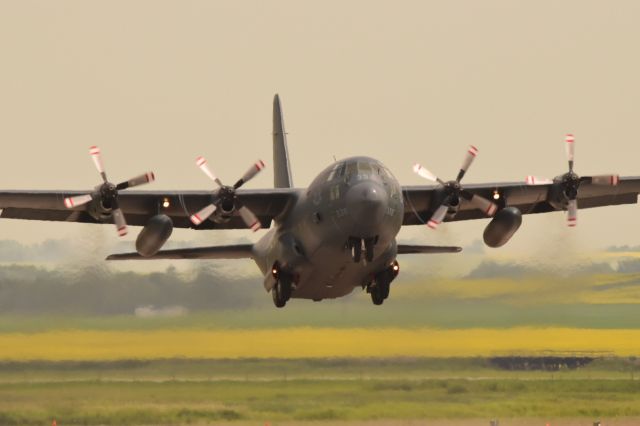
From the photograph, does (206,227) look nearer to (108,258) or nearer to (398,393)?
(108,258)

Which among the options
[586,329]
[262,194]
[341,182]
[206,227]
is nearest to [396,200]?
[341,182]

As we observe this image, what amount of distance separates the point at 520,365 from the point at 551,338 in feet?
4.99

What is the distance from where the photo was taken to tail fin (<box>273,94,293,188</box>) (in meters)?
56.2

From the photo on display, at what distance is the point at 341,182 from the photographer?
145 feet

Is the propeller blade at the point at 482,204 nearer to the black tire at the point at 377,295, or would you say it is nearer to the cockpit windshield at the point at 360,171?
the black tire at the point at 377,295

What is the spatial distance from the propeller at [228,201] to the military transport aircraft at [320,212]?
3 centimetres

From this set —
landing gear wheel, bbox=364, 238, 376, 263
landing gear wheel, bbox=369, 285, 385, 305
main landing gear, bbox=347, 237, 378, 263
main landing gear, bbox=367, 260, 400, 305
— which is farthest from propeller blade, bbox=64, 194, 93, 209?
landing gear wheel, bbox=369, 285, 385, 305

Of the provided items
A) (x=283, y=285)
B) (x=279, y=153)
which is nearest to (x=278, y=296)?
(x=283, y=285)

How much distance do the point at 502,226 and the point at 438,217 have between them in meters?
2.16

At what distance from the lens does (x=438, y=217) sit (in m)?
48.2

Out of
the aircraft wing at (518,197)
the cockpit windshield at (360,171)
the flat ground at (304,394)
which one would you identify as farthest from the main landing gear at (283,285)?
the aircraft wing at (518,197)

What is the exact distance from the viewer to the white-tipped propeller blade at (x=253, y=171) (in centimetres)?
4753

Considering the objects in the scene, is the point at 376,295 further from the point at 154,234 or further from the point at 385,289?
the point at 154,234

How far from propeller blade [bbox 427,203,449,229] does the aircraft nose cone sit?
15.4 ft
